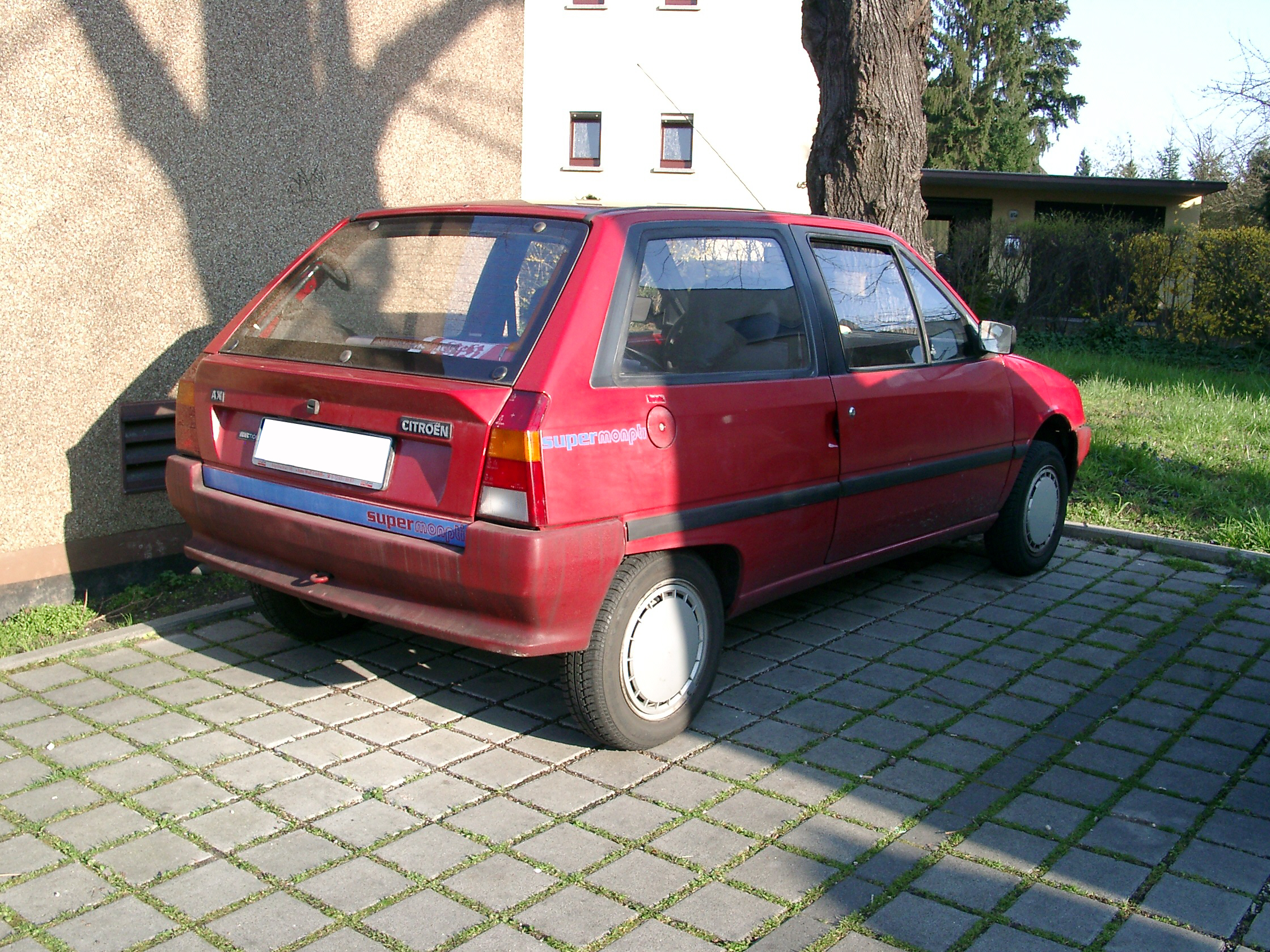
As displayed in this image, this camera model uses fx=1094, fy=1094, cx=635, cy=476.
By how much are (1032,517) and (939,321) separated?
127 cm

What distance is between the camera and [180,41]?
5262mm

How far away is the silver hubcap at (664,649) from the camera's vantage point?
3590mm

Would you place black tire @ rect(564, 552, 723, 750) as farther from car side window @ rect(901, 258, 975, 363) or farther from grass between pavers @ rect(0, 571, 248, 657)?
grass between pavers @ rect(0, 571, 248, 657)

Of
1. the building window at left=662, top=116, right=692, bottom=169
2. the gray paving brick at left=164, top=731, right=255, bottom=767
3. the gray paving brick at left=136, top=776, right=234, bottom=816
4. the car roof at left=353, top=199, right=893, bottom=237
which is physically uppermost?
the building window at left=662, top=116, right=692, bottom=169

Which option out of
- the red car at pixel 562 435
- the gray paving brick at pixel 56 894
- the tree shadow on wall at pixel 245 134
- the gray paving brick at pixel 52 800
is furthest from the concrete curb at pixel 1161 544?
the gray paving brick at pixel 56 894

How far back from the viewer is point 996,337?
5371 mm

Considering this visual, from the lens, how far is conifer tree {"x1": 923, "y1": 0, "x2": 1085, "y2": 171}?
136 feet

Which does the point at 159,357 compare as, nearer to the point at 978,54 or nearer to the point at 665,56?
the point at 665,56

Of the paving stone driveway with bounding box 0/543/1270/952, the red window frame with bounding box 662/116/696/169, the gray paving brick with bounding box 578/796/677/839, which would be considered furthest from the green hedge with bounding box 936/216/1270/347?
the gray paving brick with bounding box 578/796/677/839

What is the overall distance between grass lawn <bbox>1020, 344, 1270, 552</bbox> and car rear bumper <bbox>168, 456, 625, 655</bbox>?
4.59 m

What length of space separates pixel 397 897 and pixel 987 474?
141 inches

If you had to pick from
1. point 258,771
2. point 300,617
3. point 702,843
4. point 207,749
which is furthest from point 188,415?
point 702,843

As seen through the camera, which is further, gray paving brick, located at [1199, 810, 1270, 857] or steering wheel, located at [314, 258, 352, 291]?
steering wheel, located at [314, 258, 352, 291]

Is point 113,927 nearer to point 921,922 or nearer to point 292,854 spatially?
point 292,854
